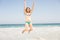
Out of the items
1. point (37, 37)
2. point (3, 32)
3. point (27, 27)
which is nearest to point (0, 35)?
point (3, 32)

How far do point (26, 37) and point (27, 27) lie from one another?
1.53ft

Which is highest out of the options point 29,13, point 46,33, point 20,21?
point 29,13

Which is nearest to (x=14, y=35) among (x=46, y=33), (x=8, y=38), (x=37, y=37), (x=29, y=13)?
(x=8, y=38)

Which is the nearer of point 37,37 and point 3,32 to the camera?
point 37,37

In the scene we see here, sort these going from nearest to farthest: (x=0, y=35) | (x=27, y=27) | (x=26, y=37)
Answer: (x=27, y=27)
(x=26, y=37)
(x=0, y=35)

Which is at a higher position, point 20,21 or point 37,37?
point 20,21

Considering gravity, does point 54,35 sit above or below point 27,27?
below

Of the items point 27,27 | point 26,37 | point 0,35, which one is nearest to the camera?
point 27,27

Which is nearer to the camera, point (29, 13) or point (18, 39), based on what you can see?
point (29, 13)

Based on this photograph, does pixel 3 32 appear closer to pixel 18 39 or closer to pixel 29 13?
pixel 18 39

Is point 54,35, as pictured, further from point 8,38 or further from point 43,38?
point 8,38

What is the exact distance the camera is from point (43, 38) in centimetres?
230

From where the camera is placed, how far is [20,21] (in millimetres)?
2475

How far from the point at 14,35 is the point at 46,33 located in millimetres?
483
